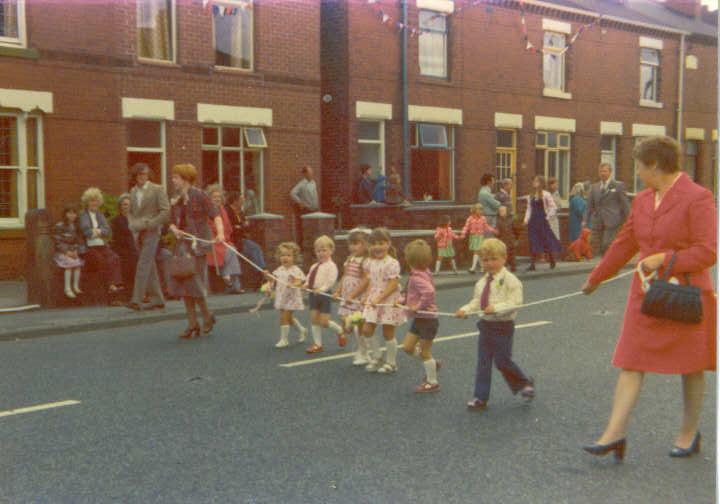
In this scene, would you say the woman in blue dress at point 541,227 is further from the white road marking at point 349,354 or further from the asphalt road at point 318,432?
the asphalt road at point 318,432

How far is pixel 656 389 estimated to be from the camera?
284 inches

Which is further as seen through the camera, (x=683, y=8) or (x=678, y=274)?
(x=683, y=8)

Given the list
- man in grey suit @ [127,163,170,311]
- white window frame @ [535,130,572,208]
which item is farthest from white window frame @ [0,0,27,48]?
white window frame @ [535,130,572,208]

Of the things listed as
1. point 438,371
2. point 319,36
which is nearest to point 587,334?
point 438,371

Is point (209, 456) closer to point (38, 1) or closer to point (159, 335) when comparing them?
point (159, 335)

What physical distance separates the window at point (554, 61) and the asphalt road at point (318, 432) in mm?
18933

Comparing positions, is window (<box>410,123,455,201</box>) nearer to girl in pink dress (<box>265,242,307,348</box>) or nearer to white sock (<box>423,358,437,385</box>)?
girl in pink dress (<box>265,242,307,348</box>)

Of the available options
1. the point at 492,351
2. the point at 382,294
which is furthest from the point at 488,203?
the point at 492,351

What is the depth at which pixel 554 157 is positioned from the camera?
28078 mm

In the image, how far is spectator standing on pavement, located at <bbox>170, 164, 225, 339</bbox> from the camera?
10.3 metres

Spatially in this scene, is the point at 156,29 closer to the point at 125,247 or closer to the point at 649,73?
the point at 125,247

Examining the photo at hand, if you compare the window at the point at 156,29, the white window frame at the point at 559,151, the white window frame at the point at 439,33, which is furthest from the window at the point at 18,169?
the white window frame at the point at 559,151

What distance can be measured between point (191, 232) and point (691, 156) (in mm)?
22781

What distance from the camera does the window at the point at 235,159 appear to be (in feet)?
64.2
